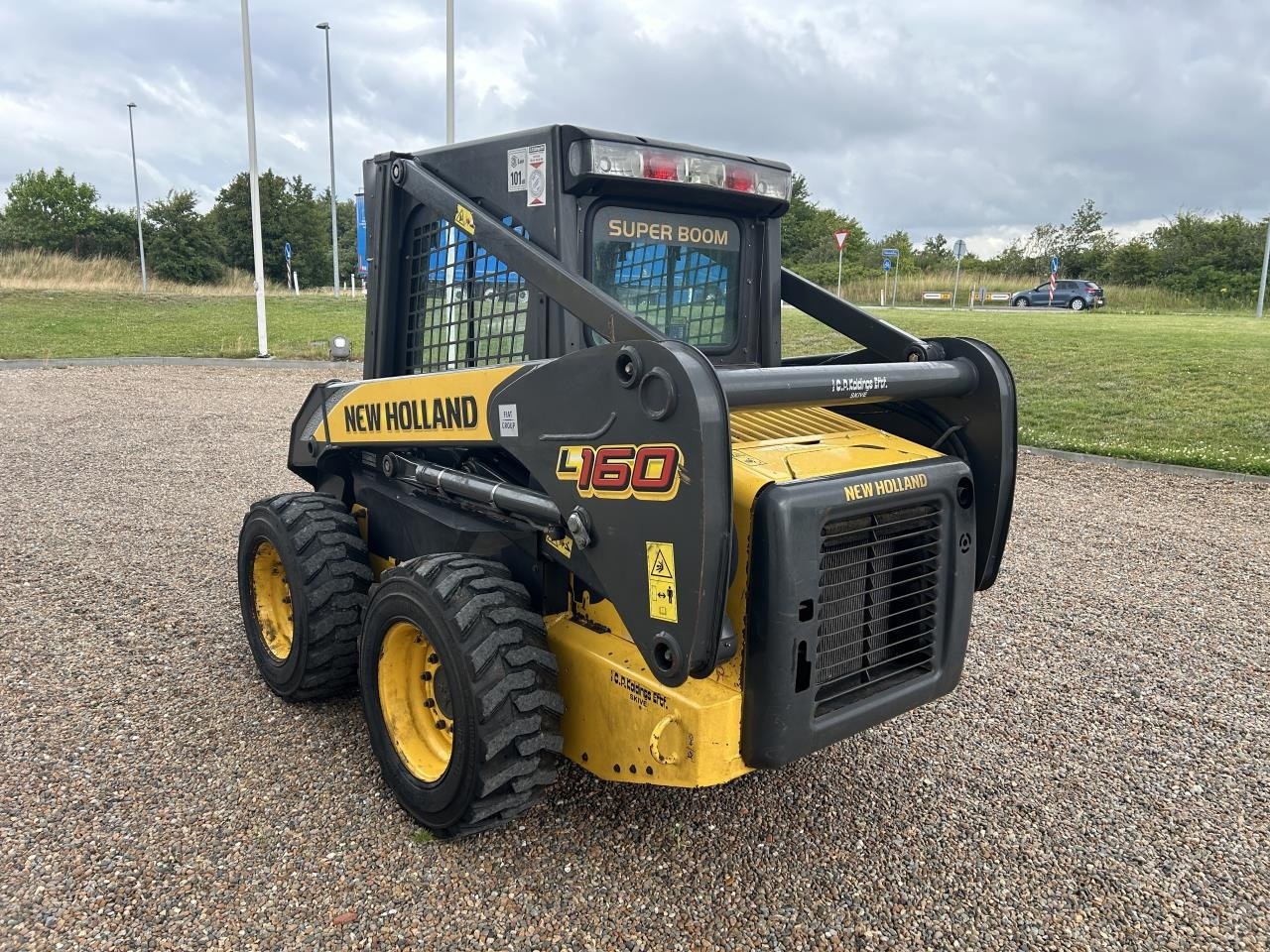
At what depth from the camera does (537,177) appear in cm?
303

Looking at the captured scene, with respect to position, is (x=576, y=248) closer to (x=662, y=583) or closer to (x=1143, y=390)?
(x=662, y=583)

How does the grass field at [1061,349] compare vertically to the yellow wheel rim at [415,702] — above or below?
above

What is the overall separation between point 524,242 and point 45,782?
2547mm

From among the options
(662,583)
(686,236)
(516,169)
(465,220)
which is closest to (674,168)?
(686,236)

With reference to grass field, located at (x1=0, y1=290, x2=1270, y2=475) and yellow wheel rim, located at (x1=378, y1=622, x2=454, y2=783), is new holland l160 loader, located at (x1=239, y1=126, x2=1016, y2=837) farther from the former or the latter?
grass field, located at (x1=0, y1=290, x2=1270, y2=475)

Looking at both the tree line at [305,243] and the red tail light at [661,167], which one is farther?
the tree line at [305,243]

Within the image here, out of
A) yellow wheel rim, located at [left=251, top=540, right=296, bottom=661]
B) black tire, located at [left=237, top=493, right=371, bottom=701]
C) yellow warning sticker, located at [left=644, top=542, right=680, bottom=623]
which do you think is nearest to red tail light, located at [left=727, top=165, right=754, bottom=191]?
yellow warning sticker, located at [left=644, top=542, right=680, bottom=623]

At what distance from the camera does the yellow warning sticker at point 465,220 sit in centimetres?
313

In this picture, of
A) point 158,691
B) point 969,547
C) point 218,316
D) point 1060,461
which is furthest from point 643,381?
point 218,316

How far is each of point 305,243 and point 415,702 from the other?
57.2m

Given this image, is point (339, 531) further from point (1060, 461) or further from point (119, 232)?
point (119, 232)

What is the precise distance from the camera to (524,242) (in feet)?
9.63

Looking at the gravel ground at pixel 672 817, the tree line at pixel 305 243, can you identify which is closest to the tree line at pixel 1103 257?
the tree line at pixel 305 243

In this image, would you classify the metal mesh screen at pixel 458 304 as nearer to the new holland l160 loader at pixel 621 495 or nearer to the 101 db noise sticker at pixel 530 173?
the new holland l160 loader at pixel 621 495
